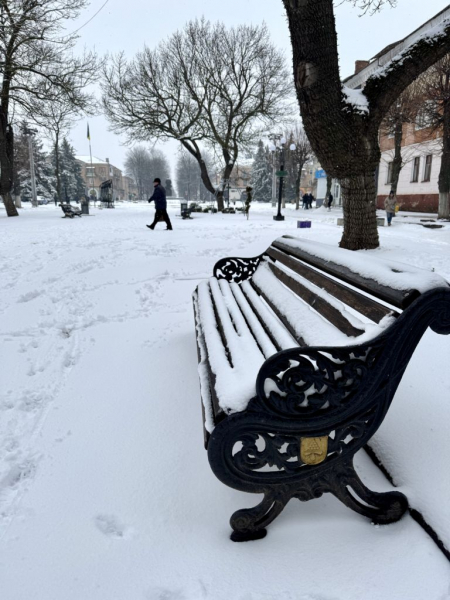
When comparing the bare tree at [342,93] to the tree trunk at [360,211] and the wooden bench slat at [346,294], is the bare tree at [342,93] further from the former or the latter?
the wooden bench slat at [346,294]

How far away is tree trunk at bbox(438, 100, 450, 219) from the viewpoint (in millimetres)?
19109

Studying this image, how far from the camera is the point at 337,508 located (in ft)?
6.15

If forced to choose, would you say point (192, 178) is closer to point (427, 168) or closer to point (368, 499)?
point (427, 168)

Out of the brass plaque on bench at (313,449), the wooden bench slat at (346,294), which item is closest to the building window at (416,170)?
the wooden bench slat at (346,294)

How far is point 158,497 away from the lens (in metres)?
1.96

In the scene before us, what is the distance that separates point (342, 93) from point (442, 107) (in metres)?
17.0

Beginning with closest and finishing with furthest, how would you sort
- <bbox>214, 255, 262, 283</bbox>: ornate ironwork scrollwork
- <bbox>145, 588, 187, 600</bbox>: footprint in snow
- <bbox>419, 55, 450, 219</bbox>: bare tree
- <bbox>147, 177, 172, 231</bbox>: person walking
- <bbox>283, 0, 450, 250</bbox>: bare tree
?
1. <bbox>145, 588, 187, 600</bbox>: footprint in snow
2. <bbox>214, 255, 262, 283</bbox>: ornate ironwork scrollwork
3. <bbox>283, 0, 450, 250</bbox>: bare tree
4. <bbox>147, 177, 172, 231</bbox>: person walking
5. <bbox>419, 55, 450, 219</bbox>: bare tree

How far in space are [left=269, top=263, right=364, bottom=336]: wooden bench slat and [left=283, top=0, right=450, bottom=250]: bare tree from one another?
14.6 ft

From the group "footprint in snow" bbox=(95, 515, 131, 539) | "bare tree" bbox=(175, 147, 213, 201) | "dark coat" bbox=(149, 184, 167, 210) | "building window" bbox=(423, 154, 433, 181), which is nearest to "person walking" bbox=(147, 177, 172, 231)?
"dark coat" bbox=(149, 184, 167, 210)

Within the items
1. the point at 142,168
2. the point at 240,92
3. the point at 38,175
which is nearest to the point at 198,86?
the point at 240,92

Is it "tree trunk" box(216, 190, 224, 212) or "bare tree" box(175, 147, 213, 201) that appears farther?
"bare tree" box(175, 147, 213, 201)

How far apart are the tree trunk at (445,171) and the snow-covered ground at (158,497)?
62.9 feet

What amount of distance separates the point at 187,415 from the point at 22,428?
1.02 m

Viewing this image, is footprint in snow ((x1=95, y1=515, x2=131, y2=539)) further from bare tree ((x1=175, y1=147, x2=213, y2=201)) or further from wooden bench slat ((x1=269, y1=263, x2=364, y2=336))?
bare tree ((x1=175, y1=147, x2=213, y2=201))
